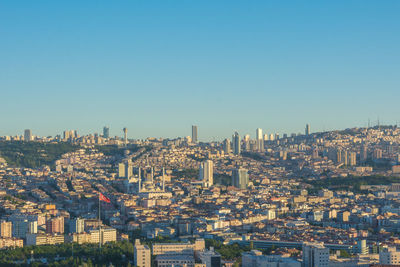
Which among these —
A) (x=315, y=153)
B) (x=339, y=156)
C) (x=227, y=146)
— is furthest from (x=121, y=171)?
(x=315, y=153)

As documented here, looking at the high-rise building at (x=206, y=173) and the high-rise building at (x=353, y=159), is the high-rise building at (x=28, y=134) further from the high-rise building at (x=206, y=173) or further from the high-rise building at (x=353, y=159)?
the high-rise building at (x=353, y=159)

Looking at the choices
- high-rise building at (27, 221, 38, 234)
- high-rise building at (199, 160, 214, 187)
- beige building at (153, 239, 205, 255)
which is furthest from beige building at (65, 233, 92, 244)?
high-rise building at (199, 160, 214, 187)

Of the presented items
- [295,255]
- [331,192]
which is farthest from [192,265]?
[331,192]

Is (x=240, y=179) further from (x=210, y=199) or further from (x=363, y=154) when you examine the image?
(x=363, y=154)

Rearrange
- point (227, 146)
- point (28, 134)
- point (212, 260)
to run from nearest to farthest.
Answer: point (212, 260) < point (227, 146) < point (28, 134)

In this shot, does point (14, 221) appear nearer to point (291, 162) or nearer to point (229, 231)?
point (229, 231)

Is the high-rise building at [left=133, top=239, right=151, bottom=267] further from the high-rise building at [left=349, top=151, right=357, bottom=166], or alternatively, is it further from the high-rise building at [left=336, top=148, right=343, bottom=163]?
the high-rise building at [left=336, top=148, right=343, bottom=163]
